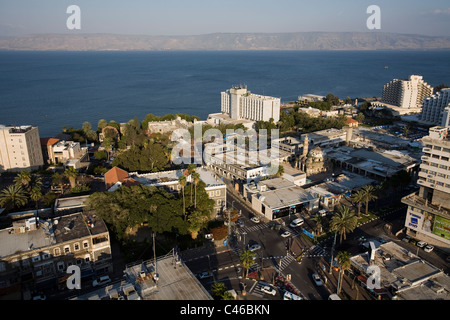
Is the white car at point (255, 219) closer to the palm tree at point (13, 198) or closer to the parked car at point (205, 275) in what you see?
the parked car at point (205, 275)

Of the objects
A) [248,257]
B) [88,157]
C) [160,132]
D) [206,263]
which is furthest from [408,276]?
[160,132]

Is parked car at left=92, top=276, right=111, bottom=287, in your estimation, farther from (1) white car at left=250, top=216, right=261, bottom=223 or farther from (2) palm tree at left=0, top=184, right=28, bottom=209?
(1) white car at left=250, top=216, right=261, bottom=223

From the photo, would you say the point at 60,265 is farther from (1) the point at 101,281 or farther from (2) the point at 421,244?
(2) the point at 421,244

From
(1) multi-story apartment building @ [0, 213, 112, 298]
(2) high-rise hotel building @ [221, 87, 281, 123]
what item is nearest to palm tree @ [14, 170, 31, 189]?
(1) multi-story apartment building @ [0, 213, 112, 298]

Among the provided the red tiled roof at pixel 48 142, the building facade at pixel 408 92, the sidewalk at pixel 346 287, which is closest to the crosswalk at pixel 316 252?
the sidewalk at pixel 346 287

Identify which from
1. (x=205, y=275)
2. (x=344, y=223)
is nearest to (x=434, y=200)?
(x=344, y=223)

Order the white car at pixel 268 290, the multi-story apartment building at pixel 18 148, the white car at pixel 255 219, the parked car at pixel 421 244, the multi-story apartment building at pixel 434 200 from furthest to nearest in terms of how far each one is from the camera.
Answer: the multi-story apartment building at pixel 18 148
the white car at pixel 255 219
the parked car at pixel 421 244
the multi-story apartment building at pixel 434 200
the white car at pixel 268 290
